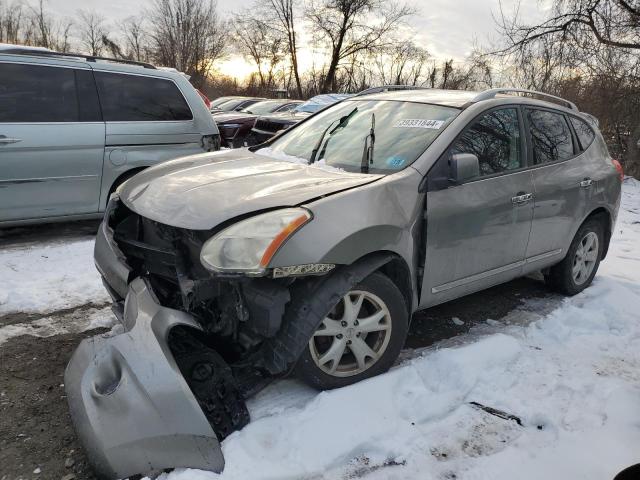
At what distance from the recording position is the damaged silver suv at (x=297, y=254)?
2137 millimetres

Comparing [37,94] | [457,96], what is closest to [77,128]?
[37,94]

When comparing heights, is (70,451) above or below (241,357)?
below

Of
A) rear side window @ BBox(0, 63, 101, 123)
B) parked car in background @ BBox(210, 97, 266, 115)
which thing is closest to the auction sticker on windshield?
rear side window @ BBox(0, 63, 101, 123)

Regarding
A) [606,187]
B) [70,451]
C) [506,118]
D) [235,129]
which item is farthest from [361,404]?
[235,129]

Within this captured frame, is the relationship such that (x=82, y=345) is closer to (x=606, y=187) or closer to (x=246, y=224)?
(x=246, y=224)

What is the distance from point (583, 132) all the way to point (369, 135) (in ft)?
7.40

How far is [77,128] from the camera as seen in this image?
5008 millimetres

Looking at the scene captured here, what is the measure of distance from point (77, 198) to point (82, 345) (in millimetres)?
3109

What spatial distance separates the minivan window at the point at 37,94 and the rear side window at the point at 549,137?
4.22m

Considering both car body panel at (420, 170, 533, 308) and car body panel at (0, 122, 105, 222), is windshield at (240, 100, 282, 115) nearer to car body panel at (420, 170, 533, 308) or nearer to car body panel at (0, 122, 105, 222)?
car body panel at (0, 122, 105, 222)

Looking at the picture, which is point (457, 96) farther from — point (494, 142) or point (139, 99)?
point (139, 99)

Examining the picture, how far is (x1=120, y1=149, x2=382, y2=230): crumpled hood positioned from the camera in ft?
8.12

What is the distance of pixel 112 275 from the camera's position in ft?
9.47

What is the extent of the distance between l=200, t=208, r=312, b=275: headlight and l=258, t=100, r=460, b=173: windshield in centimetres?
88
